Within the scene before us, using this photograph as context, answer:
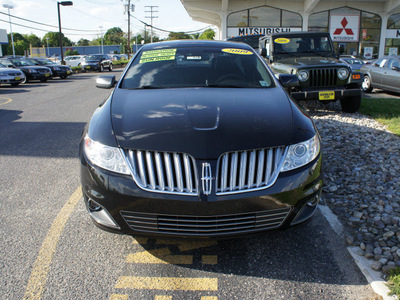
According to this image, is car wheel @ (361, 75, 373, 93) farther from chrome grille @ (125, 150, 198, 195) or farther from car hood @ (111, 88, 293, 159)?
chrome grille @ (125, 150, 198, 195)

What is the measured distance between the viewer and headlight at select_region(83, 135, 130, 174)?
2412 mm

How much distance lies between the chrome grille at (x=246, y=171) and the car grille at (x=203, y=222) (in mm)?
182

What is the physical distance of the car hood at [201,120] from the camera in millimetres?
2406

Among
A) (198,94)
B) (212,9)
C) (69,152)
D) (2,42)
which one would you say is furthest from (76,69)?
(198,94)

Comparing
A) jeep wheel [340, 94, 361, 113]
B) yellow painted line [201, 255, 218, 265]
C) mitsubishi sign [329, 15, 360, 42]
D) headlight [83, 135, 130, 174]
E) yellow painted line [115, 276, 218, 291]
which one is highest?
mitsubishi sign [329, 15, 360, 42]

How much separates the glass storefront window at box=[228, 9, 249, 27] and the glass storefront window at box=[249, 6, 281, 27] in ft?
1.22

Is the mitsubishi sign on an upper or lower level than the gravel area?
upper

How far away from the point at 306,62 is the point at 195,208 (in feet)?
22.7

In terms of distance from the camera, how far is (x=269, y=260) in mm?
2691

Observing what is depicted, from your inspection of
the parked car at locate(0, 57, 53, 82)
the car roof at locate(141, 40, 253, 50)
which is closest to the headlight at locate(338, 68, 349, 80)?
the car roof at locate(141, 40, 253, 50)

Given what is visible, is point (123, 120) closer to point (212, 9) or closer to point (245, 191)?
point (245, 191)

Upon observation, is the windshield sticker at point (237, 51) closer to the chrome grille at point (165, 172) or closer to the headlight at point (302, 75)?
the chrome grille at point (165, 172)

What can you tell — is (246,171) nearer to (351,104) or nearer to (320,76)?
(320,76)

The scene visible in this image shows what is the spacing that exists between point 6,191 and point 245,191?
2995mm
